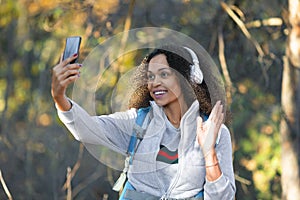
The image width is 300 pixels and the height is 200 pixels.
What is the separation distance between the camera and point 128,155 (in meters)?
3.08

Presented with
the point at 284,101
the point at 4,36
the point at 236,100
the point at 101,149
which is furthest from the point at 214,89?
the point at 4,36

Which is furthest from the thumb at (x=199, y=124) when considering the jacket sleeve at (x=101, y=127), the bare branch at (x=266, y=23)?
the bare branch at (x=266, y=23)

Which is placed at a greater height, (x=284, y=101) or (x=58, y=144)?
(x=284, y=101)

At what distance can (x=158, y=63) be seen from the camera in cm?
307

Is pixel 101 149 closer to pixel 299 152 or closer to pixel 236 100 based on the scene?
pixel 299 152

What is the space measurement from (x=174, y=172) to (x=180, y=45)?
45 centimetres

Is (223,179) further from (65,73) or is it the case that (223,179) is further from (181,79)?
(65,73)

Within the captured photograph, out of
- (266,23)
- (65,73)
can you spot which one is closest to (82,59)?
(266,23)

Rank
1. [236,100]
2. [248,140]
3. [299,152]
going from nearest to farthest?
[299,152] → [236,100] → [248,140]

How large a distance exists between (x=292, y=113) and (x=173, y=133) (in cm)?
232

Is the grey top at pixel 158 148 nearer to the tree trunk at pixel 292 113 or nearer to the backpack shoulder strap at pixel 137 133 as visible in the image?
the backpack shoulder strap at pixel 137 133

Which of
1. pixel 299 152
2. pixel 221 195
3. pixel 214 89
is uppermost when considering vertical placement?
pixel 214 89

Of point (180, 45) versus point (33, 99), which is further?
point (33, 99)

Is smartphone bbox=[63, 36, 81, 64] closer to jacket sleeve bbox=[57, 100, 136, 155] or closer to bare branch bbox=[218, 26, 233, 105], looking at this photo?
jacket sleeve bbox=[57, 100, 136, 155]
